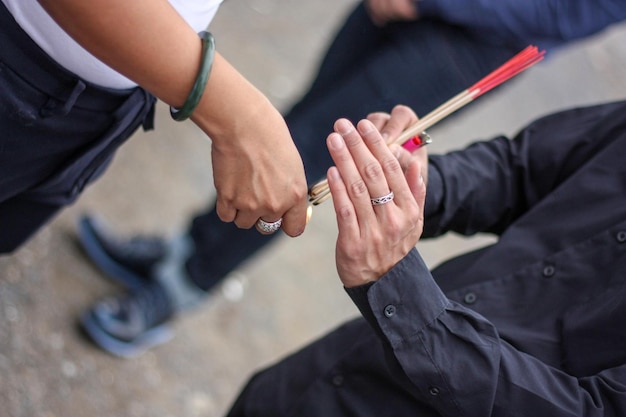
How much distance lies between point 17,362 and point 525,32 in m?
1.44

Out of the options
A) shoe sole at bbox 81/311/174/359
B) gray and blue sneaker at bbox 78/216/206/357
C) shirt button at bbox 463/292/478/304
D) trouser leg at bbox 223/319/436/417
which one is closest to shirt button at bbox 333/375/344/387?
trouser leg at bbox 223/319/436/417

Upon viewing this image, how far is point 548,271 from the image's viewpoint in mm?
1130

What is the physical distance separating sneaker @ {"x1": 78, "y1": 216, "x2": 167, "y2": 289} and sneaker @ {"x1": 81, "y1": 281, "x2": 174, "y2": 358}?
9 cm

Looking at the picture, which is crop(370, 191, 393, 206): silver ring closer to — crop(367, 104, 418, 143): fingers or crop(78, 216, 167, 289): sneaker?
crop(367, 104, 418, 143): fingers

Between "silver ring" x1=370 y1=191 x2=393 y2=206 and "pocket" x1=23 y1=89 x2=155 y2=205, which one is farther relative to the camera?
"pocket" x1=23 y1=89 x2=155 y2=205

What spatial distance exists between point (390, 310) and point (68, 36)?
21.8 inches

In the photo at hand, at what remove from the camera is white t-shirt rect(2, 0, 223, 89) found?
0.91m

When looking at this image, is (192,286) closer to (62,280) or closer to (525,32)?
(62,280)

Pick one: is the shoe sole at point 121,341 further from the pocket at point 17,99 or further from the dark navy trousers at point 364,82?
the pocket at point 17,99

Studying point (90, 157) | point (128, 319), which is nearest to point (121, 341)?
point (128, 319)

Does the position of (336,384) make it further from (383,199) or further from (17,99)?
(17,99)

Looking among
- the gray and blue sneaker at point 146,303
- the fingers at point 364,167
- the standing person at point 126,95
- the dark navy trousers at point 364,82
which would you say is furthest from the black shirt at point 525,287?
the gray and blue sneaker at point 146,303

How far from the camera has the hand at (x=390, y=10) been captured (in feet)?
5.23

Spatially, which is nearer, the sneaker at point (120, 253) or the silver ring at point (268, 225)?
the silver ring at point (268, 225)
